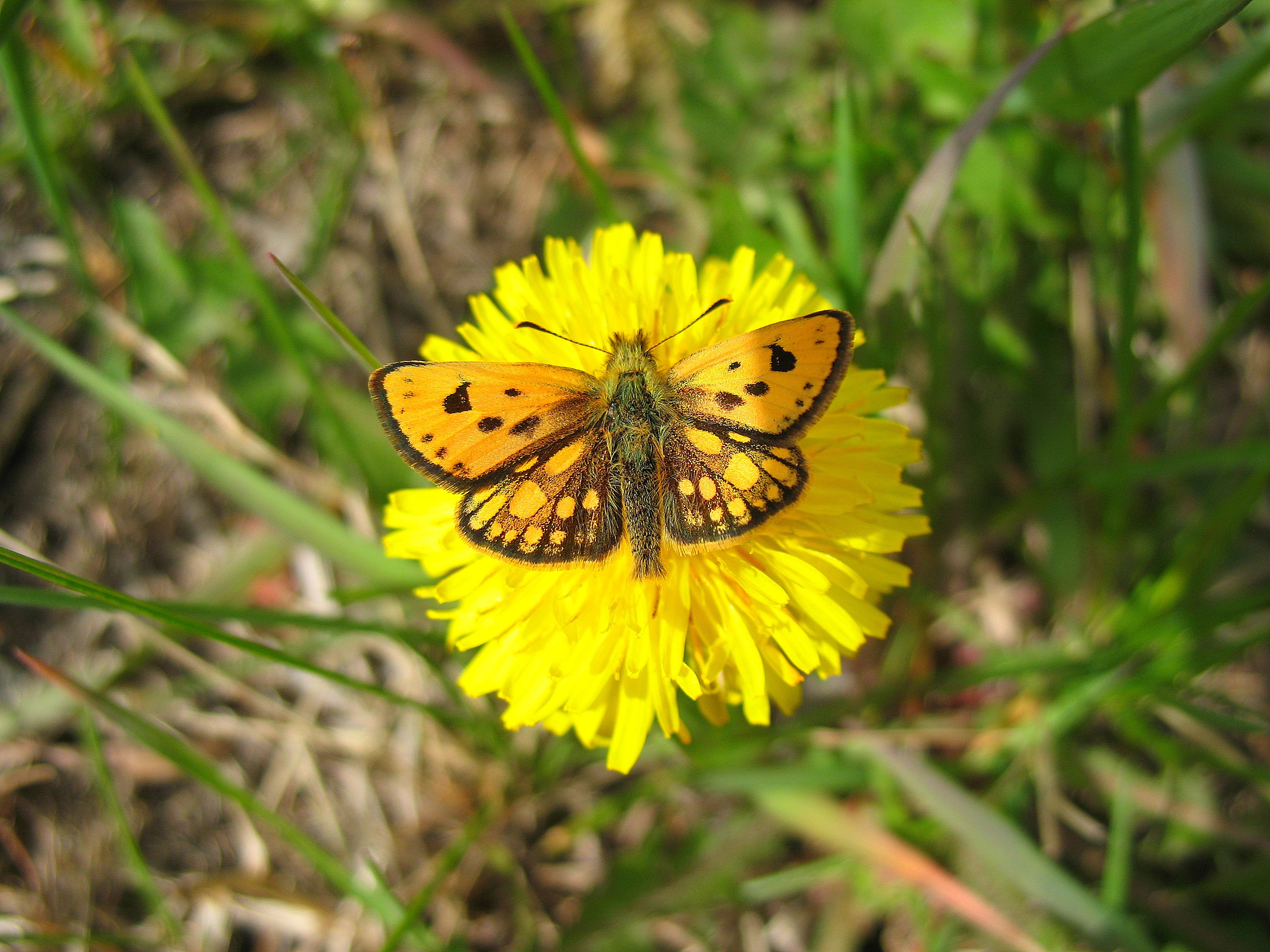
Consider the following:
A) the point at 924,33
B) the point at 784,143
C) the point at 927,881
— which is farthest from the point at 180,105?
the point at 927,881

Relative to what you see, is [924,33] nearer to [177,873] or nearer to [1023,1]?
[1023,1]

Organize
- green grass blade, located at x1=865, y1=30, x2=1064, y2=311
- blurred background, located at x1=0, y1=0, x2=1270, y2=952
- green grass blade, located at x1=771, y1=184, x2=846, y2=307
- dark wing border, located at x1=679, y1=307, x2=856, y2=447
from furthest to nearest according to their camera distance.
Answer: green grass blade, located at x1=771, y1=184, x2=846, y2=307
blurred background, located at x1=0, y1=0, x2=1270, y2=952
green grass blade, located at x1=865, y1=30, x2=1064, y2=311
dark wing border, located at x1=679, y1=307, x2=856, y2=447

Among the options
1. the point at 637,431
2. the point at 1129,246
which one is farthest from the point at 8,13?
the point at 1129,246

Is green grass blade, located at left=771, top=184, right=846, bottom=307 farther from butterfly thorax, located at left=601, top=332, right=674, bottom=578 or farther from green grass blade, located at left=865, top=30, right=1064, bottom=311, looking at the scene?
butterfly thorax, located at left=601, top=332, right=674, bottom=578

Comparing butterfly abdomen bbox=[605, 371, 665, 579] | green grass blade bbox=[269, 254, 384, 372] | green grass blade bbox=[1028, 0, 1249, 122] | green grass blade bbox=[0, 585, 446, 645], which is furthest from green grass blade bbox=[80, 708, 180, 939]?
green grass blade bbox=[1028, 0, 1249, 122]

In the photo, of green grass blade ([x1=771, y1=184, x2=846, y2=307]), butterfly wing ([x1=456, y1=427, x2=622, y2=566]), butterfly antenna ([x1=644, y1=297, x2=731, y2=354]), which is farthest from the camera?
green grass blade ([x1=771, y1=184, x2=846, y2=307])

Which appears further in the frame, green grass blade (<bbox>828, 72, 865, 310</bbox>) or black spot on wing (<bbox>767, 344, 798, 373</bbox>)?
green grass blade (<bbox>828, 72, 865, 310</bbox>)
